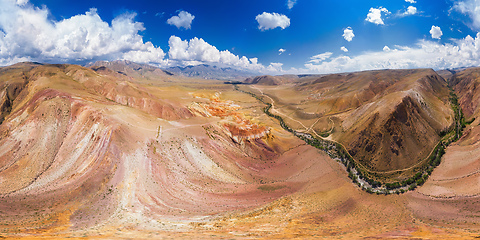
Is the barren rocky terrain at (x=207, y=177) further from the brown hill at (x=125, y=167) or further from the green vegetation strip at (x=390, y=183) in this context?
the green vegetation strip at (x=390, y=183)

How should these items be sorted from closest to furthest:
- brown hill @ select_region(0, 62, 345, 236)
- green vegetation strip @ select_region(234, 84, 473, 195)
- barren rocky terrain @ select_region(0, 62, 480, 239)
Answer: barren rocky terrain @ select_region(0, 62, 480, 239)
brown hill @ select_region(0, 62, 345, 236)
green vegetation strip @ select_region(234, 84, 473, 195)

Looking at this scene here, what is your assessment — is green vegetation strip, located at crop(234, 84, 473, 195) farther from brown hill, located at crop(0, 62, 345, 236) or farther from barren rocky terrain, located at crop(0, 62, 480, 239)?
brown hill, located at crop(0, 62, 345, 236)

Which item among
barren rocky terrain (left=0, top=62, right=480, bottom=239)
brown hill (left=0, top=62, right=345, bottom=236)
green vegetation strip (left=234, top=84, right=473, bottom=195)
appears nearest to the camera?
barren rocky terrain (left=0, top=62, right=480, bottom=239)

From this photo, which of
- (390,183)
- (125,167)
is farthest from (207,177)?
(390,183)

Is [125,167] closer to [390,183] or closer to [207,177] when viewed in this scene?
[207,177]

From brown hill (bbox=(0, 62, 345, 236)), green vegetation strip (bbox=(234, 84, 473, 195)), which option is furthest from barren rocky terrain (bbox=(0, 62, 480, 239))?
green vegetation strip (bbox=(234, 84, 473, 195))

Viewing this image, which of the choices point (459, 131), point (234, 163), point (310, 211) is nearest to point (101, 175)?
point (234, 163)
